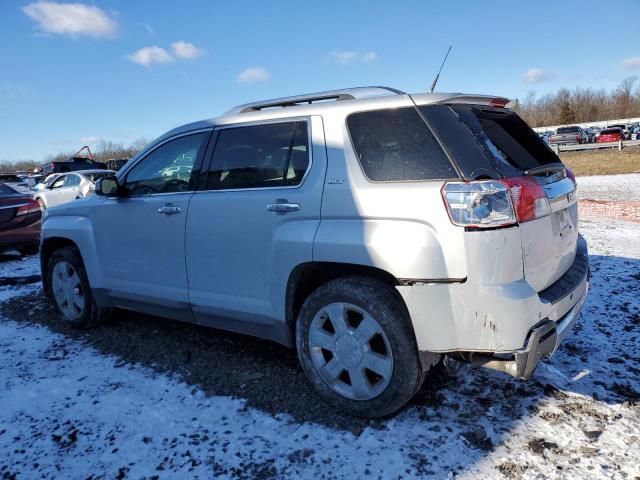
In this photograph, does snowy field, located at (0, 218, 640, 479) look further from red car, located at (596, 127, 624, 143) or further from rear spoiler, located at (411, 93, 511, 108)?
red car, located at (596, 127, 624, 143)

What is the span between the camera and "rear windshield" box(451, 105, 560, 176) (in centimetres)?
252

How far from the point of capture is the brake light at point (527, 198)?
2334 mm

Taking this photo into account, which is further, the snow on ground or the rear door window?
the snow on ground

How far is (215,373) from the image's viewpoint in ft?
11.3

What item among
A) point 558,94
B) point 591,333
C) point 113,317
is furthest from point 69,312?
point 558,94

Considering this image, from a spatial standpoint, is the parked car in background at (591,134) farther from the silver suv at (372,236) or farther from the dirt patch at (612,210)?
the silver suv at (372,236)

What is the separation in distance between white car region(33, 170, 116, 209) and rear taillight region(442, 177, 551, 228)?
13.1 meters

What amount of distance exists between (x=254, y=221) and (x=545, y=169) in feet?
5.88

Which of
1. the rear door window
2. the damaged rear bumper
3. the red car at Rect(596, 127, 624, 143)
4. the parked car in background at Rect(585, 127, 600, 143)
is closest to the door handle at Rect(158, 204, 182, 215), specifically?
the rear door window

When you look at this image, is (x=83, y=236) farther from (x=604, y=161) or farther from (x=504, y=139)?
(x=604, y=161)

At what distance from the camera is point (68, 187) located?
47.0 feet

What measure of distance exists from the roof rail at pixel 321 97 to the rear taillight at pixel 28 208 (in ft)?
21.4

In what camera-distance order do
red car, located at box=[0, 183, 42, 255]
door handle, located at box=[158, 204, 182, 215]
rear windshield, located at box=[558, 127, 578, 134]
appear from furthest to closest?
rear windshield, located at box=[558, 127, 578, 134]
red car, located at box=[0, 183, 42, 255]
door handle, located at box=[158, 204, 182, 215]

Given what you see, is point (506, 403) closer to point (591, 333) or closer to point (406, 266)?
point (406, 266)
